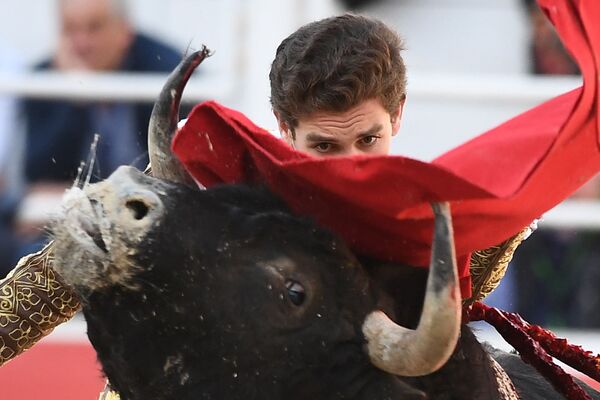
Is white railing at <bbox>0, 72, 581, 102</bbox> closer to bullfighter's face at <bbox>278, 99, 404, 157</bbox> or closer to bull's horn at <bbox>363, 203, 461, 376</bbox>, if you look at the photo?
bullfighter's face at <bbox>278, 99, 404, 157</bbox>

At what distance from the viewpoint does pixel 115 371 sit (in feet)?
9.25

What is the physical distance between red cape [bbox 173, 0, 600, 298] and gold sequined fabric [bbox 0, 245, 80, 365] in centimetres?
49

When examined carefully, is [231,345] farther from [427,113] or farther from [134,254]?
[427,113]

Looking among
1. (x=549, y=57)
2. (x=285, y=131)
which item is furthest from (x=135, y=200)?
(x=549, y=57)

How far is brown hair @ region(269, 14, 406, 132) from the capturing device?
335 centimetres

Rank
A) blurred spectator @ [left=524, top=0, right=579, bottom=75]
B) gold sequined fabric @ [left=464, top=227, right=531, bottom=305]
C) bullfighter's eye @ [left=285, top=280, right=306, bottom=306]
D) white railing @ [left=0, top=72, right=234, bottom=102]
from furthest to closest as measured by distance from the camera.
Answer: blurred spectator @ [left=524, top=0, right=579, bottom=75]
white railing @ [left=0, top=72, right=234, bottom=102]
gold sequined fabric @ [left=464, top=227, right=531, bottom=305]
bullfighter's eye @ [left=285, top=280, right=306, bottom=306]

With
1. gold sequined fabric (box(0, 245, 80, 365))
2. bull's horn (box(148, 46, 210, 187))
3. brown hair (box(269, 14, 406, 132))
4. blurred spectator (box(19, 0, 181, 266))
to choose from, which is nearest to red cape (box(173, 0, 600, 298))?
bull's horn (box(148, 46, 210, 187))

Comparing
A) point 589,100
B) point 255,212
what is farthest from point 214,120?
point 589,100

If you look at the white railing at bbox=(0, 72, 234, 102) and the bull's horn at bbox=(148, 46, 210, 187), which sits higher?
the bull's horn at bbox=(148, 46, 210, 187)

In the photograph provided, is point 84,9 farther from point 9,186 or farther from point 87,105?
point 9,186

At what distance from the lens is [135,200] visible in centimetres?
272

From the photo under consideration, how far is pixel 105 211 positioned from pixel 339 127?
2.61ft

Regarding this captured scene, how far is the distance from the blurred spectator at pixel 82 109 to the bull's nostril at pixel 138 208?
3.95 metres

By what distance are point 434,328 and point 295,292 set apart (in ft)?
0.89
